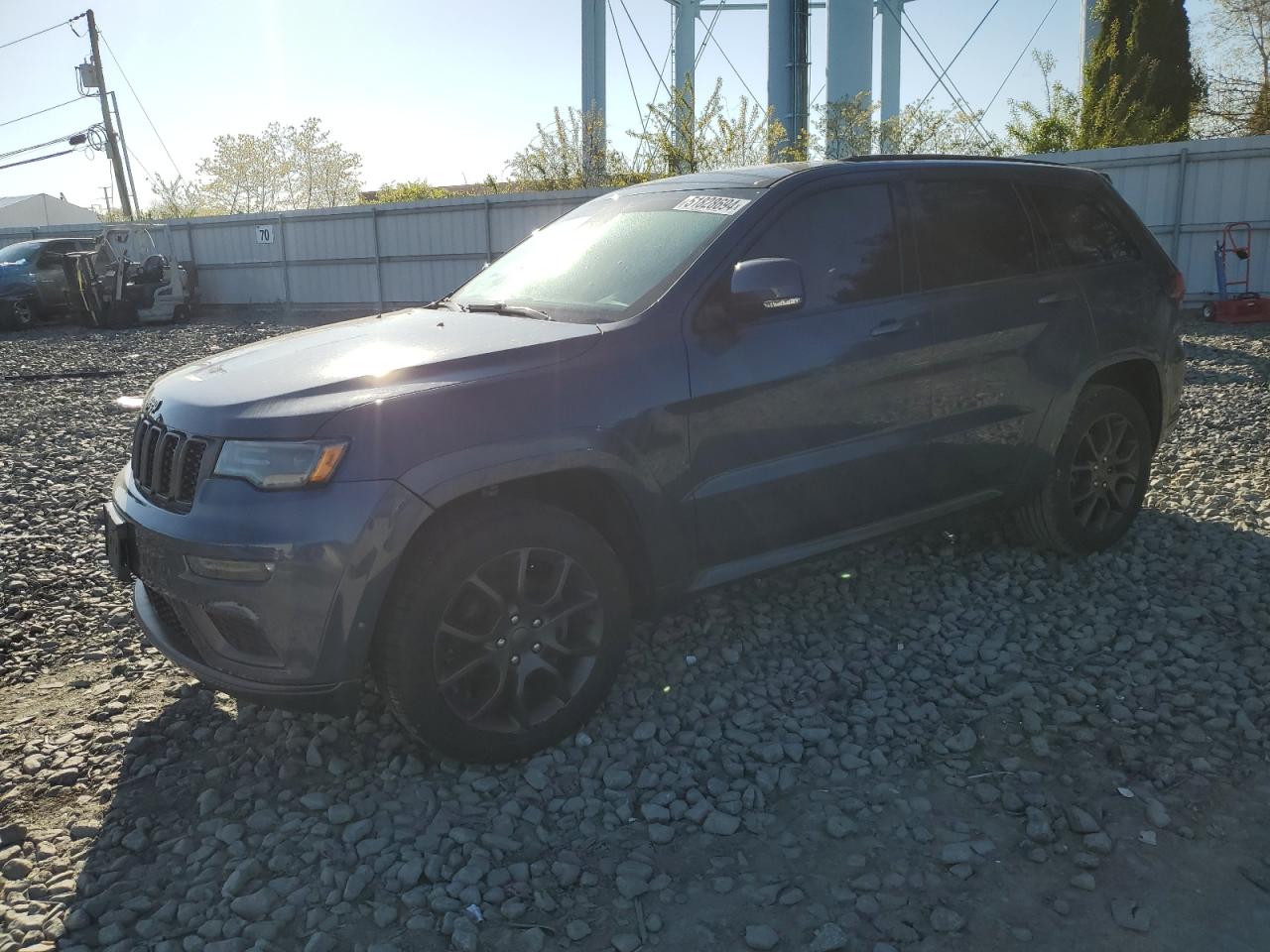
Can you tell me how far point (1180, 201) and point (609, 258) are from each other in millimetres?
13894

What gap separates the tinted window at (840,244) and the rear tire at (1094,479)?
138cm

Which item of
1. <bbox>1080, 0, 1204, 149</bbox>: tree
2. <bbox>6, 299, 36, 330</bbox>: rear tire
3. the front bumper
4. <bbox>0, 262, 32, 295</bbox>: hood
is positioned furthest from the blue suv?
<bbox>0, 262, 32, 295</bbox>: hood

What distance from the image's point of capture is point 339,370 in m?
3.10

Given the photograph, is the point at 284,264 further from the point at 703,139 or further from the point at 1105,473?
the point at 1105,473

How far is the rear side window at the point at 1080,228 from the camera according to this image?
457cm

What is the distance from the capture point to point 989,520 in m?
5.22

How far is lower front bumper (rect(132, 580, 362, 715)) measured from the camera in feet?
9.34

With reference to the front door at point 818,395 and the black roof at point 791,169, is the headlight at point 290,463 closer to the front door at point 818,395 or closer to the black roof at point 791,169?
the front door at point 818,395

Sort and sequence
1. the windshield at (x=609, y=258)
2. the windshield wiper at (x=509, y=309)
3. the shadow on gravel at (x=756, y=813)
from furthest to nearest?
the windshield wiper at (x=509, y=309) → the windshield at (x=609, y=258) → the shadow on gravel at (x=756, y=813)

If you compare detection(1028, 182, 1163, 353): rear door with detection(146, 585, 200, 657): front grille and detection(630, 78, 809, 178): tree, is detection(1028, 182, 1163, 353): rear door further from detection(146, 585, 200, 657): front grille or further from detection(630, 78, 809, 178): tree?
detection(630, 78, 809, 178): tree

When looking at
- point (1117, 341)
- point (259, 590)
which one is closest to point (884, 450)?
point (1117, 341)

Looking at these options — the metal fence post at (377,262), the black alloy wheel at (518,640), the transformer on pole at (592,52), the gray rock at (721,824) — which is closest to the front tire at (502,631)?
the black alloy wheel at (518,640)

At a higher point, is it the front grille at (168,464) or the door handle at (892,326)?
the door handle at (892,326)

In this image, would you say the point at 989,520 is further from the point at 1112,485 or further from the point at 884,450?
the point at 884,450
